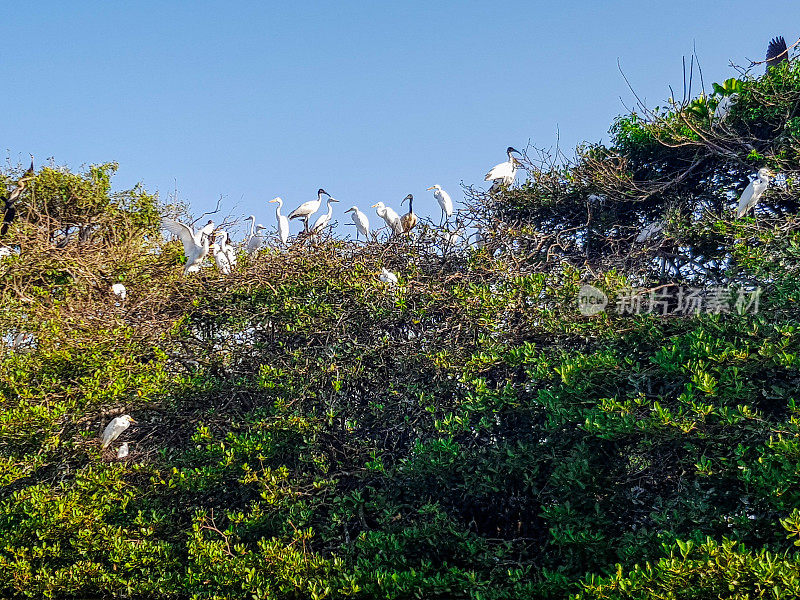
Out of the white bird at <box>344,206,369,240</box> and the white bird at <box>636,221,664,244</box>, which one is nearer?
the white bird at <box>636,221,664,244</box>

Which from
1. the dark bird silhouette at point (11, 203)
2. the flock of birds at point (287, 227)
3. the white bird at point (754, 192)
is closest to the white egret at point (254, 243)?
the flock of birds at point (287, 227)

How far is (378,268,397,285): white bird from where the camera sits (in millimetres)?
8203

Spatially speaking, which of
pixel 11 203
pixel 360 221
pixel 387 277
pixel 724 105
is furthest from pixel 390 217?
pixel 11 203

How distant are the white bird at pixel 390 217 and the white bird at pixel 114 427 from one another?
3723 mm

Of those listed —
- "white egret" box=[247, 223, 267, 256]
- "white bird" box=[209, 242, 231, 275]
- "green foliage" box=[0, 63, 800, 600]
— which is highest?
"white egret" box=[247, 223, 267, 256]

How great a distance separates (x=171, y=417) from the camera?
857 centimetres

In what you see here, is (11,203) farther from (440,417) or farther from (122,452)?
(440,417)

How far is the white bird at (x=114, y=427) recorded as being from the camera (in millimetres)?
8156

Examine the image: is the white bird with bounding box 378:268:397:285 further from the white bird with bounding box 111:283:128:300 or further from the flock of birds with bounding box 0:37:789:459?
the white bird with bounding box 111:283:128:300

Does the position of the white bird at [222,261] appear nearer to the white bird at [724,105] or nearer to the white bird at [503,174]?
the white bird at [503,174]

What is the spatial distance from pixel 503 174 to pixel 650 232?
2.15 metres

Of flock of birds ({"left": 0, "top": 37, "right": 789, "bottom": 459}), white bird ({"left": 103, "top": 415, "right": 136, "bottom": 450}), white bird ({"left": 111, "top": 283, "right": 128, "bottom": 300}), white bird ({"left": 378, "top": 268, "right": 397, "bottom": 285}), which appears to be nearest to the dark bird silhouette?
flock of birds ({"left": 0, "top": 37, "right": 789, "bottom": 459})

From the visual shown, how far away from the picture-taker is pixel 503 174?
34.4ft

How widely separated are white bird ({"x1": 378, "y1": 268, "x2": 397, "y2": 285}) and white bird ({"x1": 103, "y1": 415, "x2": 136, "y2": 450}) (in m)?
3.01
